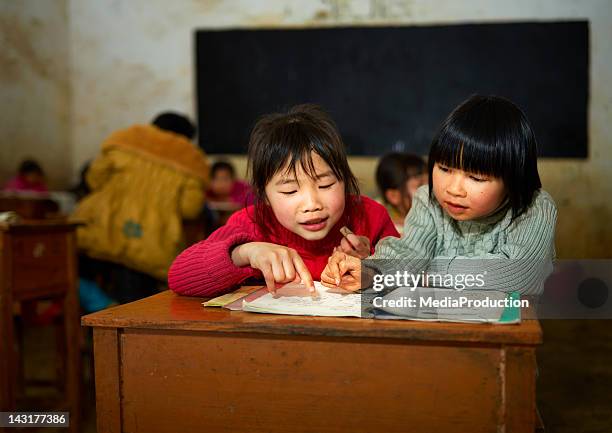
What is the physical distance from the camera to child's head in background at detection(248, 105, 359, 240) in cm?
121

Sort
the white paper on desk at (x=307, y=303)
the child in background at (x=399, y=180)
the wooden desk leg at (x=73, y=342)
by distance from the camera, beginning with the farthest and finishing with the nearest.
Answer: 1. the child in background at (x=399, y=180)
2. the wooden desk leg at (x=73, y=342)
3. the white paper on desk at (x=307, y=303)

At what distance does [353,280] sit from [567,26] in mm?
4794

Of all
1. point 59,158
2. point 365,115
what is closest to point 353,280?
point 365,115

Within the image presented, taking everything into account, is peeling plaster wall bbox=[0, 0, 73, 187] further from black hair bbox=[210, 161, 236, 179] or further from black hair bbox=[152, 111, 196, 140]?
black hair bbox=[152, 111, 196, 140]

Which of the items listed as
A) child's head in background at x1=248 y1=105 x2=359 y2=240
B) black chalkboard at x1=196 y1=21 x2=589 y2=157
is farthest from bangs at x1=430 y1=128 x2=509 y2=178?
black chalkboard at x1=196 y1=21 x2=589 y2=157

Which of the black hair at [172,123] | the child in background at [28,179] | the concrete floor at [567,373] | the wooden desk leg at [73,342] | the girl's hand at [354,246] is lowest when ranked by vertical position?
the concrete floor at [567,373]

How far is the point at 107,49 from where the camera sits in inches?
232

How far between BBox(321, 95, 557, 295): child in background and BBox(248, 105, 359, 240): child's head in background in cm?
10

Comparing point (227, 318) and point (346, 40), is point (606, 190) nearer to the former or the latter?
point (346, 40)

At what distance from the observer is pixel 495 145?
112 centimetres

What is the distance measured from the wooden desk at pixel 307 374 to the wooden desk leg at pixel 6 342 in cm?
154

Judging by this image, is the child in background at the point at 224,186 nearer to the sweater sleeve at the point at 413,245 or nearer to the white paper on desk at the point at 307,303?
the sweater sleeve at the point at 413,245

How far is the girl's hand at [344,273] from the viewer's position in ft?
3.71

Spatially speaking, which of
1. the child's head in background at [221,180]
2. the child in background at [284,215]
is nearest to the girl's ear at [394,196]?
the child in background at [284,215]
